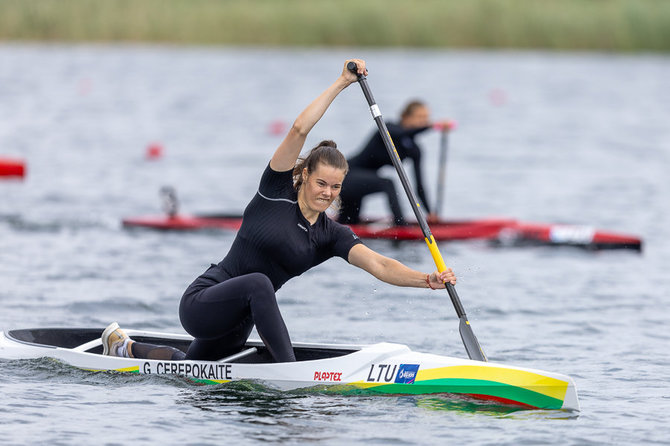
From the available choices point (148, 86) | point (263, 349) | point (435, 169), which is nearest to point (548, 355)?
point (263, 349)

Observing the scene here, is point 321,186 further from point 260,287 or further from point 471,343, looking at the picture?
point 471,343

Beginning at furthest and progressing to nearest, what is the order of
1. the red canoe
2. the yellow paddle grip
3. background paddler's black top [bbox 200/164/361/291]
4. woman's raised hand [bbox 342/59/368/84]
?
the red canoe
the yellow paddle grip
woman's raised hand [bbox 342/59/368/84]
background paddler's black top [bbox 200/164/361/291]

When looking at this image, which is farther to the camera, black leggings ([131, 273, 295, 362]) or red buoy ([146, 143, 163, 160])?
red buoy ([146, 143, 163, 160])

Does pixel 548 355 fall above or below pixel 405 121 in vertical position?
below

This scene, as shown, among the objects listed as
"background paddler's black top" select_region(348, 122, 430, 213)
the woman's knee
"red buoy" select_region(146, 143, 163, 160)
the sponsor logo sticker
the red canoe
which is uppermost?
"red buoy" select_region(146, 143, 163, 160)

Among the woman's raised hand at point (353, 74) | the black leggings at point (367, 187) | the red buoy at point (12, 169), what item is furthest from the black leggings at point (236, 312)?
the red buoy at point (12, 169)

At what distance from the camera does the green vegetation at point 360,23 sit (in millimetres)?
37688

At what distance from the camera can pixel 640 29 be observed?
125 feet

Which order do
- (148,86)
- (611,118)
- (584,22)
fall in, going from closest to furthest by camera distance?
(611,118)
(148,86)
(584,22)

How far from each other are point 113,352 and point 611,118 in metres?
25.9

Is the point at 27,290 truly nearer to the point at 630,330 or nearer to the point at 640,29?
the point at 630,330

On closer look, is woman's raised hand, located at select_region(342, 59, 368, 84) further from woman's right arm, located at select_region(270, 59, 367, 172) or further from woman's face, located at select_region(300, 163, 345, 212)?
woman's face, located at select_region(300, 163, 345, 212)

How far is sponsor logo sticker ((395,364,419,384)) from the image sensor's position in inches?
271

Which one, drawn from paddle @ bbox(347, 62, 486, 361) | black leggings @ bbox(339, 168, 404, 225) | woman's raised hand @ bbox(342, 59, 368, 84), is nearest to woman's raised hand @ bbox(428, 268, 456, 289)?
paddle @ bbox(347, 62, 486, 361)
